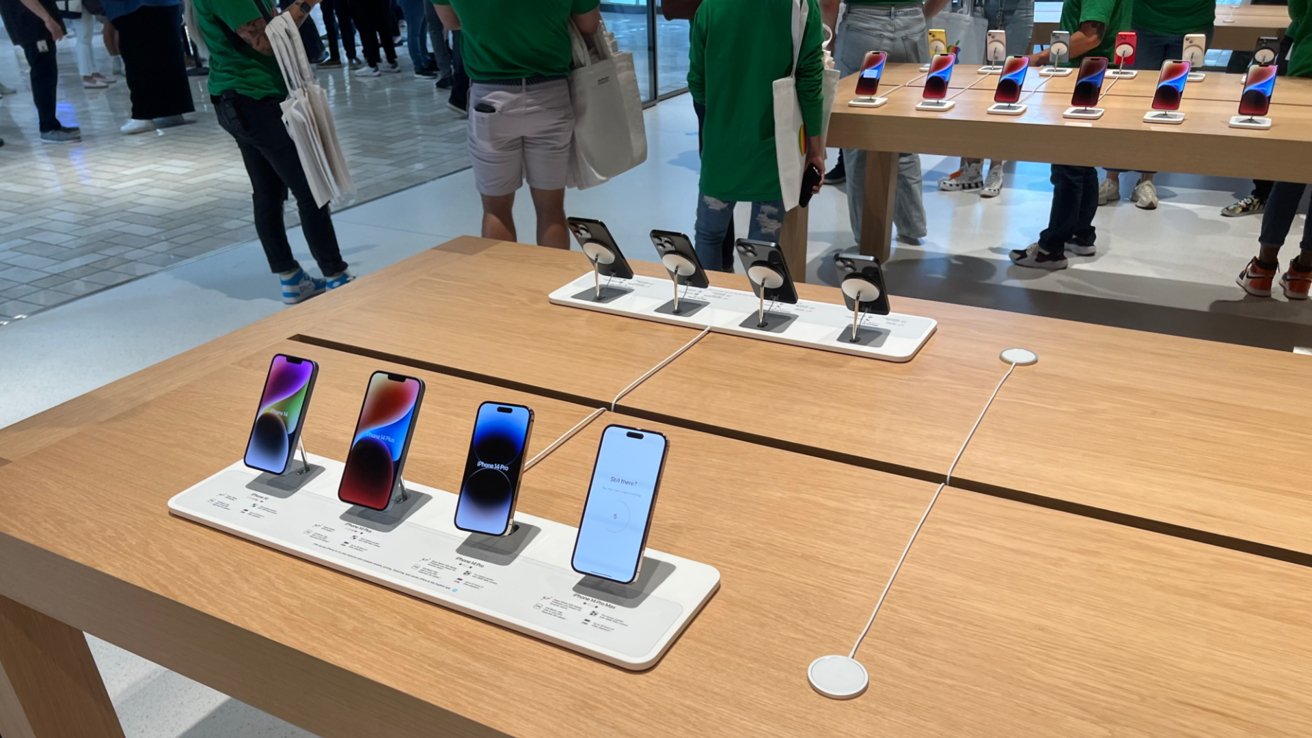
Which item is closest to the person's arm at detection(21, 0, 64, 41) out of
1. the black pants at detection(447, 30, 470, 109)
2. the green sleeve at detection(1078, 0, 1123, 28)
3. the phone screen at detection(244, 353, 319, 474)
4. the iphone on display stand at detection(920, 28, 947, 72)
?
the black pants at detection(447, 30, 470, 109)

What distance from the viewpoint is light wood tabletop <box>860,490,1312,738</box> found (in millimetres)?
857

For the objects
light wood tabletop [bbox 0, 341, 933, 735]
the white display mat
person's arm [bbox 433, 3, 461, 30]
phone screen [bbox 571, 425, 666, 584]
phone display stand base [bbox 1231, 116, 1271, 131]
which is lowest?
light wood tabletop [bbox 0, 341, 933, 735]

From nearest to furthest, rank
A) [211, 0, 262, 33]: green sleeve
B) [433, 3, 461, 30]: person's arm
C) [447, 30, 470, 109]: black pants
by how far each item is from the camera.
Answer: [211, 0, 262, 33]: green sleeve → [433, 3, 461, 30]: person's arm → [447, 30, 470, 109]: black pants

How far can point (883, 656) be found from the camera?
3.07 feet

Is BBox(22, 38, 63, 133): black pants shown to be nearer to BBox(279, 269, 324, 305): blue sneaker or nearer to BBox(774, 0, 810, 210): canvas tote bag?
BBox(279, 269, 324, 305): blue sneaker

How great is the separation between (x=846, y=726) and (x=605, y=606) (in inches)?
11.0

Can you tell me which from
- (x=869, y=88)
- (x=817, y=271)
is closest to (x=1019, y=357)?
(x=869, y=88)

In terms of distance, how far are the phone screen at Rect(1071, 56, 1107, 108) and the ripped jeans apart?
38.8 inches

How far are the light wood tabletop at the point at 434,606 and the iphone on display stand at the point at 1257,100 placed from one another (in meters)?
2.19

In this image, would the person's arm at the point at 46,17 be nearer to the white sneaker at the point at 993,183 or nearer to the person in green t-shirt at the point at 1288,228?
the white sneaker at the point at 993,183

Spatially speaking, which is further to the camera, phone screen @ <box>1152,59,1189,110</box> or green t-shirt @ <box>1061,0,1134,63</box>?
green t-shirt @ <box>1061,0,1134,63</box>

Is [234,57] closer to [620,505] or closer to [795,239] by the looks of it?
[795,239]

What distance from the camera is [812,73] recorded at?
9.15 feet

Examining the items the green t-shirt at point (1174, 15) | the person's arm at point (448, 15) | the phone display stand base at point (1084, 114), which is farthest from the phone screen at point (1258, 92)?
the person's arm at point (448, 15)
